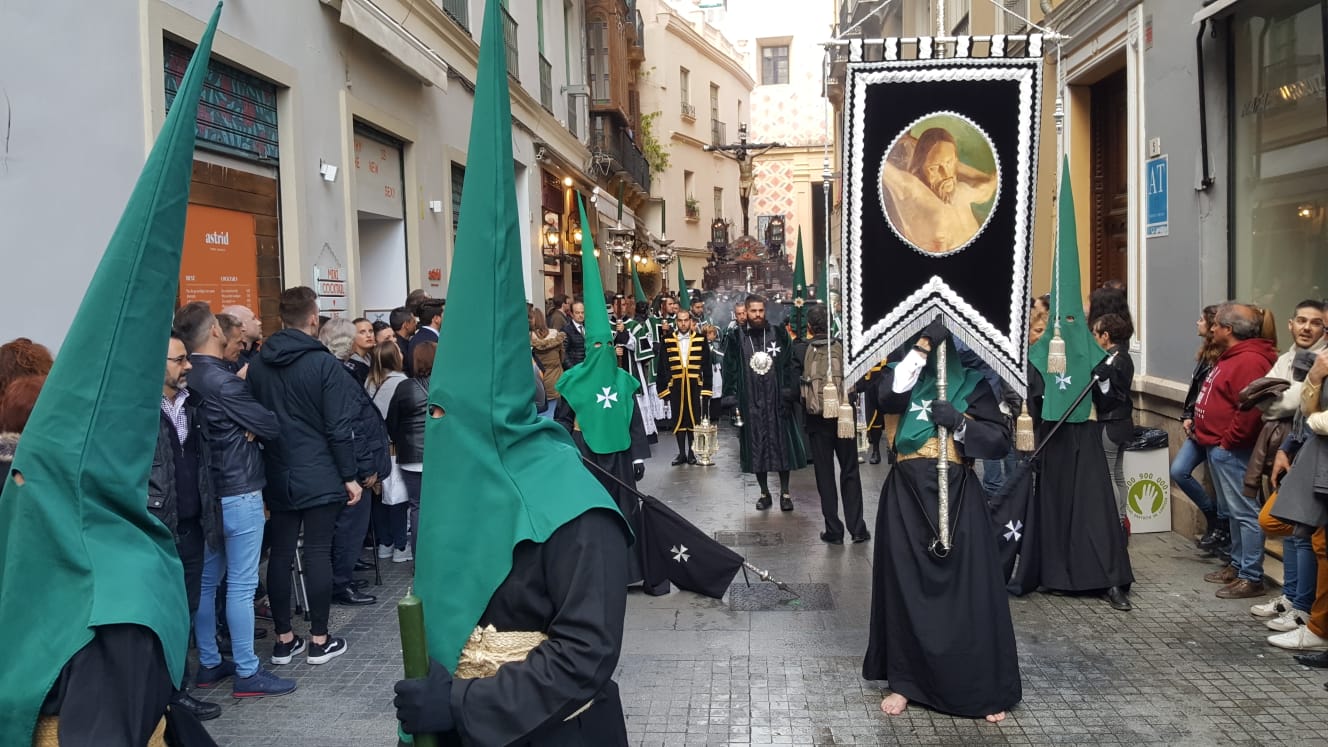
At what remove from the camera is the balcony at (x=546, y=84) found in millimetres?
19609

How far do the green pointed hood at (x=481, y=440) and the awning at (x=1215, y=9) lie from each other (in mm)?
7143

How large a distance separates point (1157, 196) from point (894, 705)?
6.14 metres

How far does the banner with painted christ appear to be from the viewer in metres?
5.47

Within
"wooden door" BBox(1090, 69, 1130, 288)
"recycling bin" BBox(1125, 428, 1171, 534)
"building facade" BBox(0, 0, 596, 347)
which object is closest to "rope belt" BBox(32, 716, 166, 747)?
"building facade" BBox(0, 0, 596, 347)

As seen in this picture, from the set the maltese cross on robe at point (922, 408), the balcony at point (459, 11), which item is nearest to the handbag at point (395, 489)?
the maltese cross on robe at point (922, 408)

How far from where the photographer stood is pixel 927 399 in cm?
528

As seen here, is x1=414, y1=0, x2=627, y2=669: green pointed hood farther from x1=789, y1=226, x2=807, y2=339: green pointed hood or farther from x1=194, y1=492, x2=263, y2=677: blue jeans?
x1=789, y1=226, x2=807, y2=339: green pointed hood

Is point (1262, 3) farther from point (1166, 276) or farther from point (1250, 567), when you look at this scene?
point (1250, 567)

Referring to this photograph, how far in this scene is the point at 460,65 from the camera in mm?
14617

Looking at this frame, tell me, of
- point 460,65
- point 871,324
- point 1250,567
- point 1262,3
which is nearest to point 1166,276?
point 1262,3

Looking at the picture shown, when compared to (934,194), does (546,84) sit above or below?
above

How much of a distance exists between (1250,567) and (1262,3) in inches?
171

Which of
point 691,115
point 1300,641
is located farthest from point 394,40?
point 691,115

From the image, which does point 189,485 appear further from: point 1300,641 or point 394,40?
point 394,40
